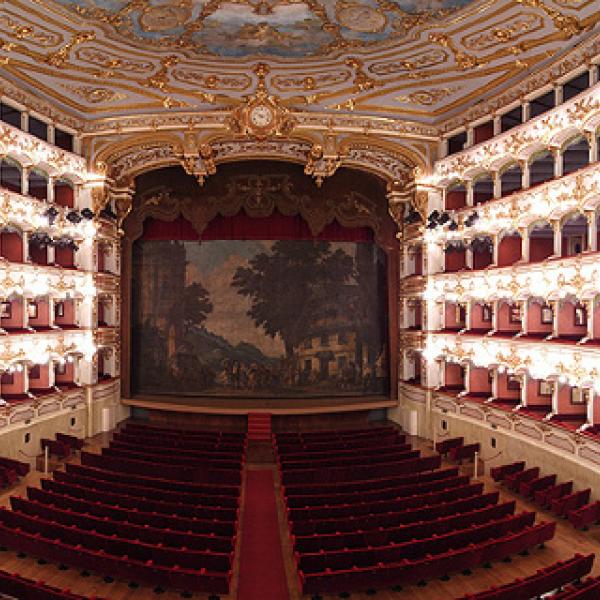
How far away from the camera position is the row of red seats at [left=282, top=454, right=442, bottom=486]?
13.8m

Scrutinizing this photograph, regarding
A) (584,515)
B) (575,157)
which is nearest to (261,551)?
(584,515)

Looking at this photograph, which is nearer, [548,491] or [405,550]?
[405,550]

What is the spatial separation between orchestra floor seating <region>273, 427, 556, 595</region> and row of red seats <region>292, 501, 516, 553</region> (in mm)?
18

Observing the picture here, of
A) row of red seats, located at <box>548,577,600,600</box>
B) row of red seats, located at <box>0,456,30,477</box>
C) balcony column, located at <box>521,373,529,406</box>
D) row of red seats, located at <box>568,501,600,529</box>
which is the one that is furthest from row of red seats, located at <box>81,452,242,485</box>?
balcony column, located at <box>521,373,529,406</box>

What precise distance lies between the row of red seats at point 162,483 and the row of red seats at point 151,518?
152 cm

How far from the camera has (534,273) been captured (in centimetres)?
1550

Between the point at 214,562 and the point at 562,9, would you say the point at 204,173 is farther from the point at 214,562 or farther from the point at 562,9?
the point at 214,562

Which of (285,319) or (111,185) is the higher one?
(111,185)

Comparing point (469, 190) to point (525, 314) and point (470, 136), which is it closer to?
point (470, 136)

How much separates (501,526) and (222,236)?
1661cm

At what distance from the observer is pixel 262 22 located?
1352 centimetres

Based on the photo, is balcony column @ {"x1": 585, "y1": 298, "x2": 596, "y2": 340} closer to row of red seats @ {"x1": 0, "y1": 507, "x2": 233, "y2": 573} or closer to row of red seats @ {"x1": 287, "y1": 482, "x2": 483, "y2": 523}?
row of red seats @ {"x1": 287, "y1": 482, "x2": 483, "y2": 523}

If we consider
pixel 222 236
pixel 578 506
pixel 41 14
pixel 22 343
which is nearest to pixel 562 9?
pixel 578 506

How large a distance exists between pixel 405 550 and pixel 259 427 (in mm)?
11450
